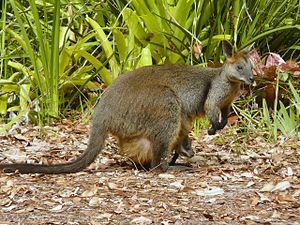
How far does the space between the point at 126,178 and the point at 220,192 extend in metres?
0.76

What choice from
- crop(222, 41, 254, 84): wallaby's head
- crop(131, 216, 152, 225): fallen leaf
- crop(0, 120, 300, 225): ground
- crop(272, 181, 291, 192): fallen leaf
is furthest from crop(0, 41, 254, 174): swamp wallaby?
crop(131, 216, 152, 225): fallen leaf

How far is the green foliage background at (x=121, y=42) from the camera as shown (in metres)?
7.52

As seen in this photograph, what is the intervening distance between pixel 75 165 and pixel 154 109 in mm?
688

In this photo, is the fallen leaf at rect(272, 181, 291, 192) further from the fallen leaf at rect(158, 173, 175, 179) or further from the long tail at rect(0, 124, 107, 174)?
the long tail at rect(0, 124, 107, 174)

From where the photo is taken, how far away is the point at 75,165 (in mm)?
5281

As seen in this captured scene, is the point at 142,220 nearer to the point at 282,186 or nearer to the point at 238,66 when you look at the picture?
the point at 282,186

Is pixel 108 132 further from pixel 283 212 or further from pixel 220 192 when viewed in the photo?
pixel 283 212

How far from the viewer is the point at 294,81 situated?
298 inches

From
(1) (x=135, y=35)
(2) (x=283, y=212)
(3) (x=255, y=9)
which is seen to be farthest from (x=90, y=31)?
(2) (x=283, y=212)

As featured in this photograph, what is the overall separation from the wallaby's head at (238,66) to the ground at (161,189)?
2.18 ft

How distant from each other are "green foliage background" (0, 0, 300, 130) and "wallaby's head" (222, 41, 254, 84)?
5.66 feet

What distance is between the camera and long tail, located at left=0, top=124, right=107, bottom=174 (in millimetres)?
5141

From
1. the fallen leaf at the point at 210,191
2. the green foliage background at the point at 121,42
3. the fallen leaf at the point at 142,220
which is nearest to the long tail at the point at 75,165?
the fallen leaf at the point at 210,191

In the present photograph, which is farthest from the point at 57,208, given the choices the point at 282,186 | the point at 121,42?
the point at 121,42
